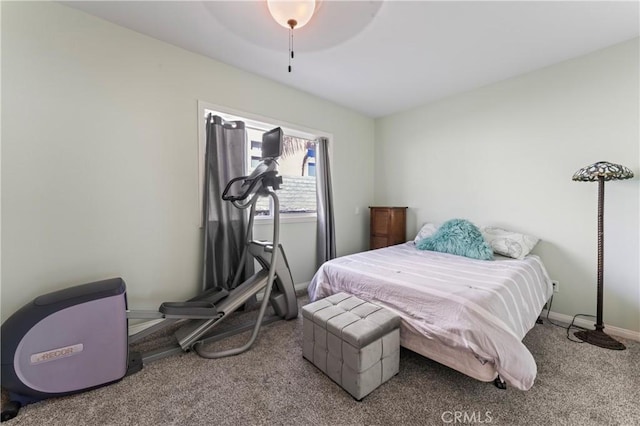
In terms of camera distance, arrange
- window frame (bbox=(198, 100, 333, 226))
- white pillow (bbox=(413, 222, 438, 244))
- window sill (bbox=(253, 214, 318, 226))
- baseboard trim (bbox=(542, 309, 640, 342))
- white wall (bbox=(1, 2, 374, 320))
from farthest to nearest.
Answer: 1. white pillow (bbox=(413, 222, 438, 244))
2. window sill (bbox=(253, 214, 318, 226))
3. window frame (bbox=(198, 100, 333, 226))
4. baseboard trim (bbox=(542, 309, 640, 342))
5. white wall (bbox=(1, 2, 374, 320))

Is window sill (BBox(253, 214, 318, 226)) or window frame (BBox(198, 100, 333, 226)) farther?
window sill (BBox(253, 214, 318, 226))

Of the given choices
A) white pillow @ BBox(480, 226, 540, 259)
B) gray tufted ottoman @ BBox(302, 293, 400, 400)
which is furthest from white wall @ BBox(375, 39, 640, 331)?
gray tufted ottoman @ BBox(302, 293, 400, 400)

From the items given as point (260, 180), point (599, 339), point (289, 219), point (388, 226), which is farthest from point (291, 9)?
point (599, 339)

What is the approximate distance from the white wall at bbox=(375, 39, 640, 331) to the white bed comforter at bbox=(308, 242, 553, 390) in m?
0.42

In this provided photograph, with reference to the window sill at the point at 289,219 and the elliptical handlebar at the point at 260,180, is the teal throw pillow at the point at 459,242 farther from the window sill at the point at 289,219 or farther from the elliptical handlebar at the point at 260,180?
the elliptical handlebar at the point at 260,180

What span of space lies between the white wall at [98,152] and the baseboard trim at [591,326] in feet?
11.6

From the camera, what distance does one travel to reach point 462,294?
5.13ft

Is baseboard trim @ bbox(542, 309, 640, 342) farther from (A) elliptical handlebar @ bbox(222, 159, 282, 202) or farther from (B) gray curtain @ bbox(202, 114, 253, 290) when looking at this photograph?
(B) gray curtain @ bbox(202, 114, 253, 290)

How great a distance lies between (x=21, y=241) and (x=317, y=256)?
105 inches

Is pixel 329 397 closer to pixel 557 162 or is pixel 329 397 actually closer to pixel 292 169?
pixel 292 169

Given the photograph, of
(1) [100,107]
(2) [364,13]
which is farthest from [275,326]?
(2) [364,13]

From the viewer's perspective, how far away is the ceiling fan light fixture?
142 cm

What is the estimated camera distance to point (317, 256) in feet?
11.2

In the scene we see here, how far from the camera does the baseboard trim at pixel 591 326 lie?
2.09 meters
